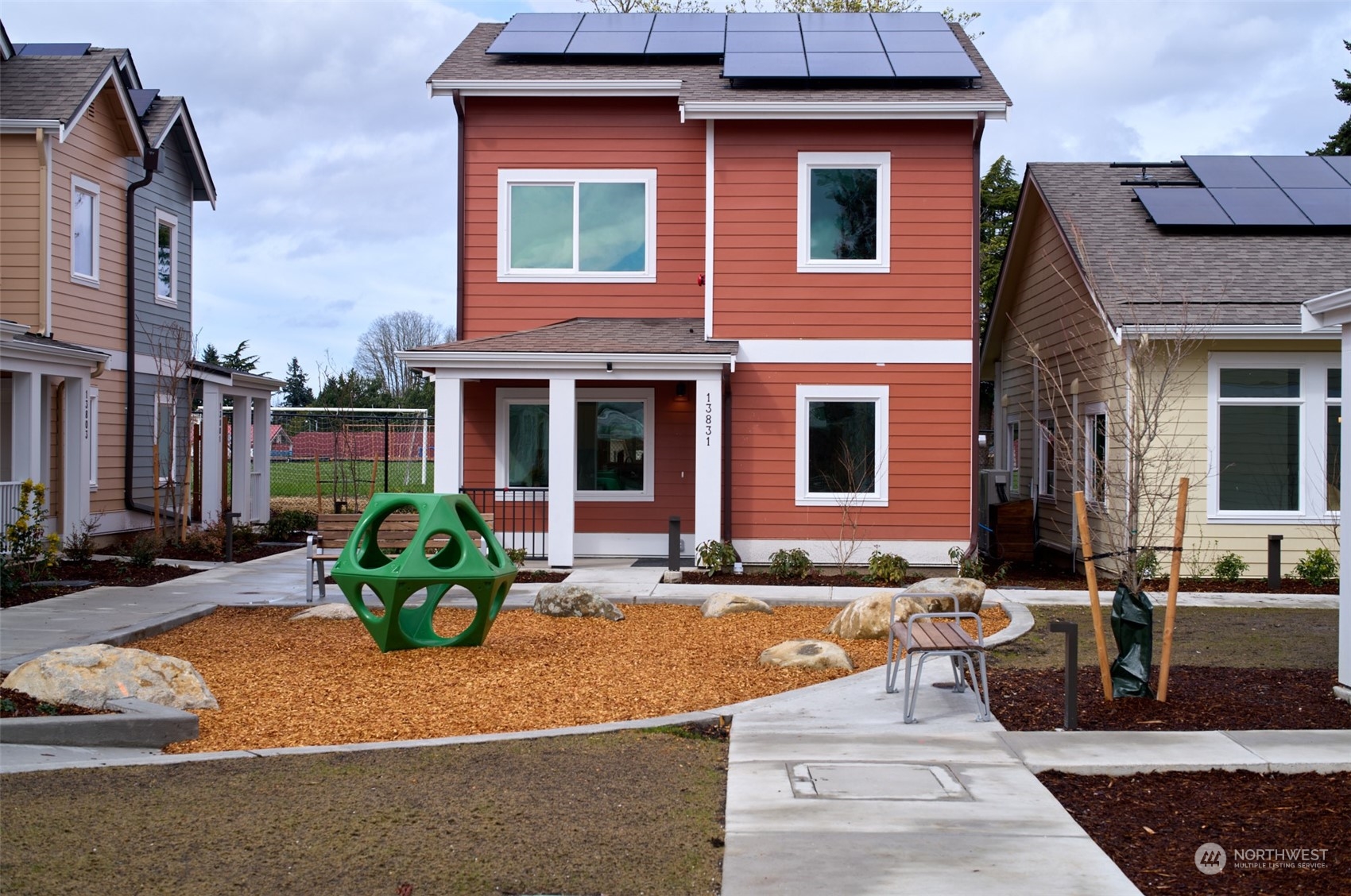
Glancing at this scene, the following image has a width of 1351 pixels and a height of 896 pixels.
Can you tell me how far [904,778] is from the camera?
6195 mm

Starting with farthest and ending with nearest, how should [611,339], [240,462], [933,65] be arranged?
[240,462] < [933,65] < [611,339]

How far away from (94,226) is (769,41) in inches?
427

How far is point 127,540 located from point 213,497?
6.26 feet

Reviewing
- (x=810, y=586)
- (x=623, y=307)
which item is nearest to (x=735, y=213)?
(x=623, y=307)

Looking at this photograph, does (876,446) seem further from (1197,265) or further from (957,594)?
(957,594)

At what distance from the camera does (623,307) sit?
56.3ft

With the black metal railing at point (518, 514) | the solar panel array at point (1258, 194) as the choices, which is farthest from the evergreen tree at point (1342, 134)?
the black metal railing at point (518, 514)

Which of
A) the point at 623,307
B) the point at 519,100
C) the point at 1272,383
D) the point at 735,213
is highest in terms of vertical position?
the point at 519,100

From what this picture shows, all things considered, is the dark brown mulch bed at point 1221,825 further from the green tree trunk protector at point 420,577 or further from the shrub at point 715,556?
the shrub at point 715,556

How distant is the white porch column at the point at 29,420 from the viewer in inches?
606

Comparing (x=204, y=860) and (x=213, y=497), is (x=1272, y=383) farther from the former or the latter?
(x=213, y=497)

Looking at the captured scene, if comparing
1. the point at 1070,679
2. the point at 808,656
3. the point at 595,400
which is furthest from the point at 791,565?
the point at 1070,679

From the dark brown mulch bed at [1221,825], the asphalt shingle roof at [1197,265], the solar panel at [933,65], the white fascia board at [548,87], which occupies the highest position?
the solar panel at [933,65]

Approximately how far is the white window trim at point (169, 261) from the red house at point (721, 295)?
23.1 ft
